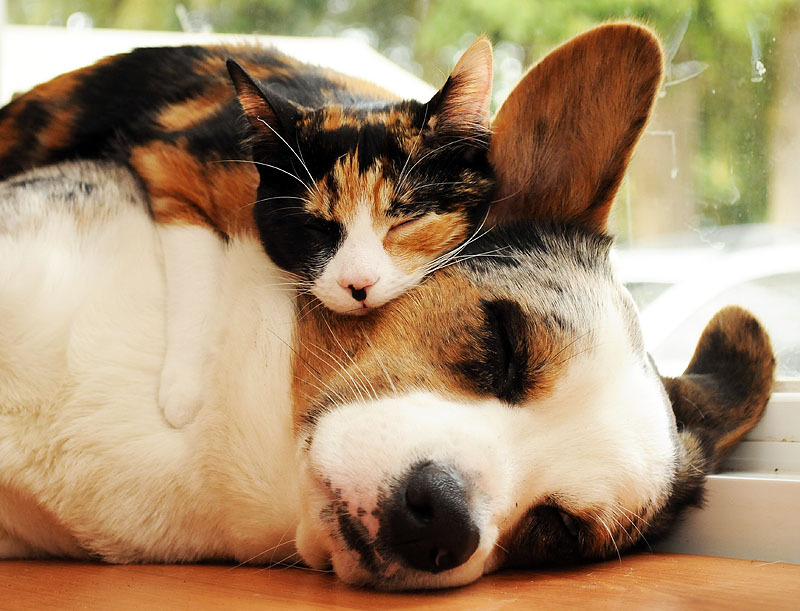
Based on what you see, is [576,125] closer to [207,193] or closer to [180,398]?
[207,193]

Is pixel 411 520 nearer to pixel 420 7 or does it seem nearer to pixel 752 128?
pixel 752 128

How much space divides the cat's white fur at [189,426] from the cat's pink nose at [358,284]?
0.17 metres

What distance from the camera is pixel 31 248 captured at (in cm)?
150

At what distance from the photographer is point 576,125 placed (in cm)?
157

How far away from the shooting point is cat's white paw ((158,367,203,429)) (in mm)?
1435

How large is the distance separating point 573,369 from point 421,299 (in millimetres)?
272

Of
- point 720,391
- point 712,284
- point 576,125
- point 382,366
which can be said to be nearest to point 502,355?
point 382,366

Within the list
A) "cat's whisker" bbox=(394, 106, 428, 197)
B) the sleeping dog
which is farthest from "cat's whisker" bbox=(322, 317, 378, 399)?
"cat's whisker" bbox=(394, 106, 428, 197)

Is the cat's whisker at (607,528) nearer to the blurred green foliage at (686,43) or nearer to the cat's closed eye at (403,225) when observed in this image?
the cat's closed eye at (403,225)

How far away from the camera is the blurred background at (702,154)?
1.95 m

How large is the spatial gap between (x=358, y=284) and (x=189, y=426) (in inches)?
15.1

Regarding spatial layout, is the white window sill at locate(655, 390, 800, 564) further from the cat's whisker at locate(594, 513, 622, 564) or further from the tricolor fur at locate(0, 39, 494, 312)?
the tricolor fur at locate(0, 39, 494, 312)

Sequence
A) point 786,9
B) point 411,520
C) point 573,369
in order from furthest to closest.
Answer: point 786,9 < point 573,369 < point 411,520

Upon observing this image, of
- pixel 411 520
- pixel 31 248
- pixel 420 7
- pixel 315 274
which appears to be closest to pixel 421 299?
pixel 315 274
